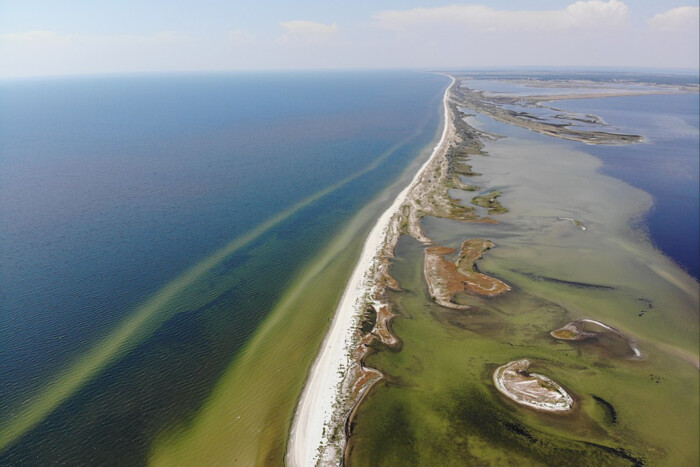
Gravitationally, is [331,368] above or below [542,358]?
below

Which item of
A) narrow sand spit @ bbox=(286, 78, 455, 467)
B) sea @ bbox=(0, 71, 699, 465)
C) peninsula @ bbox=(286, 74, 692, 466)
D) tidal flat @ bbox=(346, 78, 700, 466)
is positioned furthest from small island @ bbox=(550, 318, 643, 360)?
sea @ bbox=(0, 71, 699, 465)

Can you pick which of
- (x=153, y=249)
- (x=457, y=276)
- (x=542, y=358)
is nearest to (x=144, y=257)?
(x=153, y=249)

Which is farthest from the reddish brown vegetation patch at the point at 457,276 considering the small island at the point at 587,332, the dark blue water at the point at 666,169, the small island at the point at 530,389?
the dark blue water at the point at 666,169

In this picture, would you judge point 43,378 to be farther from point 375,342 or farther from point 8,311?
point 375,342

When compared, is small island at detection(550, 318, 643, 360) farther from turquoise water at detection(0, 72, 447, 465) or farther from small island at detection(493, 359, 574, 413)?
turquoise water at detection(0, 72, 447, 465)

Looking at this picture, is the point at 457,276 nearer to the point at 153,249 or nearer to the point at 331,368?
the point at 331,368

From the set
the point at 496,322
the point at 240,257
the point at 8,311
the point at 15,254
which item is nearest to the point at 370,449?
the point at 496,322
